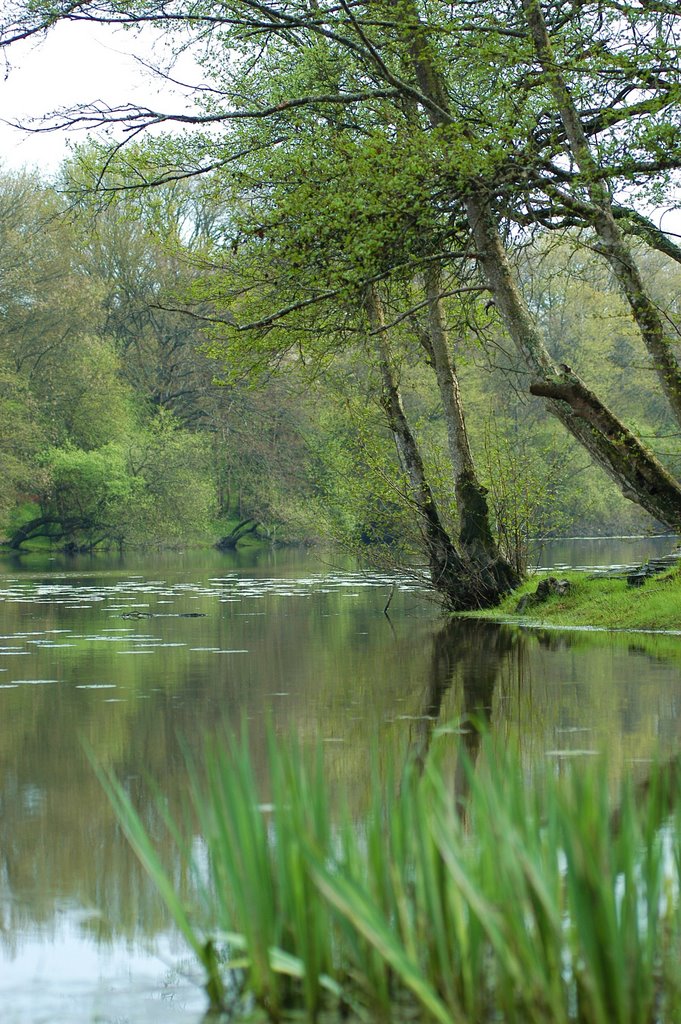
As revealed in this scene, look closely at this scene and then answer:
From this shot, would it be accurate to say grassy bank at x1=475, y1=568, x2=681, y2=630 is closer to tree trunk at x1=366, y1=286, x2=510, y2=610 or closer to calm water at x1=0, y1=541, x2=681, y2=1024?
tree trunk at x1=366, y1=286, x2=510, y2=610

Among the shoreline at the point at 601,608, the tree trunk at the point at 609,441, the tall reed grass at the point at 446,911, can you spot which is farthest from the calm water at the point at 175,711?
the tree trunk at the point at 609,441

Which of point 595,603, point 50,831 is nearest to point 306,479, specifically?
point 595,603

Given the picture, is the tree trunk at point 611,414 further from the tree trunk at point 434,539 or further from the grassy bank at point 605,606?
the tree trunk at point 434,539

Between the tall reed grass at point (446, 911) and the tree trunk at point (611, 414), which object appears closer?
the tall reed grass at point (446, 911)

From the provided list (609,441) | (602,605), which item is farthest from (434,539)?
(609,441)

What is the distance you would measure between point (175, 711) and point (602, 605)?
8.97 m

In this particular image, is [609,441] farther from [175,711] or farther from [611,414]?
[175,711]

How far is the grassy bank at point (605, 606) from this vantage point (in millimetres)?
16484

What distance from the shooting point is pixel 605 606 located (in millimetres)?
17922

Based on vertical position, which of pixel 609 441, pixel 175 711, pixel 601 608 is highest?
pixel 609 441

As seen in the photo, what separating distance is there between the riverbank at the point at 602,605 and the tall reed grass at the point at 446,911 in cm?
1254

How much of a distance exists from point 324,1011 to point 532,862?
2.50 feet

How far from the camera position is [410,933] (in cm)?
342

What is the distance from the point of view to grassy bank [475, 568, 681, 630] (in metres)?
16.5
